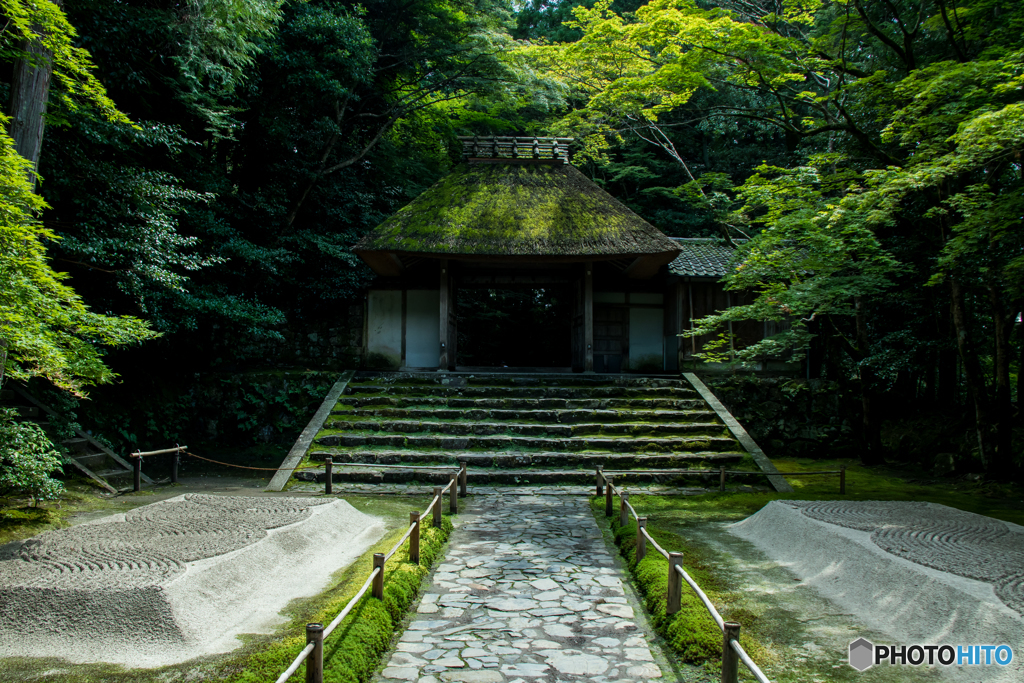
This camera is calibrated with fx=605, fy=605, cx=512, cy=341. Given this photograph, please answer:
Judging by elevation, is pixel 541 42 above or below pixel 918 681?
above

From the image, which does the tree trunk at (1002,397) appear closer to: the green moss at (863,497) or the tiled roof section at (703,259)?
the green moss at (863,497)

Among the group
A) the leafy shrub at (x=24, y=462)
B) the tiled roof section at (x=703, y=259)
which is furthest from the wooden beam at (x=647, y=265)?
the leafy shrub at (x=24, y=462)

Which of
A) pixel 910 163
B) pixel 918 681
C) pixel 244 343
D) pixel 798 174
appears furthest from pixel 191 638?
pixel 244 343

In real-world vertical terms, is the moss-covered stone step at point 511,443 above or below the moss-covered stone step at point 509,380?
below

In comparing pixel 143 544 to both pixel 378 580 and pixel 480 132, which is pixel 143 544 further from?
pixel 480 132

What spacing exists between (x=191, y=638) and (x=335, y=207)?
1338 cm

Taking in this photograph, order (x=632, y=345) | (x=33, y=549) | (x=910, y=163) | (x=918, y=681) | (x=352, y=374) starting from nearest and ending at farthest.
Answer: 1. (x=918, y=681)
2. (x=33, y=549)
3. (x=910, y=163)
4. (x=352, y=374)
5. (x=632, y=345)

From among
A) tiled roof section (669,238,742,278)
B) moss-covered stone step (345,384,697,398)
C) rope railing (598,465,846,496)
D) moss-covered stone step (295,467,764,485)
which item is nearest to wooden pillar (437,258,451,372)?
moss-covered stone step (345,384,697,398)

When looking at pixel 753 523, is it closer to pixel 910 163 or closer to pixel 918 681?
pixel 918 681

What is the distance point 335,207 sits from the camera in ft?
50.6

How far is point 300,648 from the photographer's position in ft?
11.0

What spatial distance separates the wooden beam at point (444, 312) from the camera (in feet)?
41.6

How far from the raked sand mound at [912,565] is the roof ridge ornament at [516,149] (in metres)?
11.2

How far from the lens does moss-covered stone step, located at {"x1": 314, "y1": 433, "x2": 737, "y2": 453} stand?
31.2 ft
